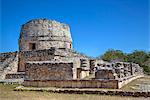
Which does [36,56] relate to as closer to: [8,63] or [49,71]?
[8,63]

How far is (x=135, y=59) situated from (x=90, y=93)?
Result: 3675cm

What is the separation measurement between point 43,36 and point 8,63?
438 cm

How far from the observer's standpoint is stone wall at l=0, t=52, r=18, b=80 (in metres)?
17.1

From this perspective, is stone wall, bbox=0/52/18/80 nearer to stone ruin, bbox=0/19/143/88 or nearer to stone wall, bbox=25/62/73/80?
stone ruin, bbox=0/19/143/88

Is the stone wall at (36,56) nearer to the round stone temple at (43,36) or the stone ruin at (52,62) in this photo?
the stone ruin at (52,62)

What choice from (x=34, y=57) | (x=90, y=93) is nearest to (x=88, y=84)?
(x=90, y=93)

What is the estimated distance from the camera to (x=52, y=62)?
42.8 ft

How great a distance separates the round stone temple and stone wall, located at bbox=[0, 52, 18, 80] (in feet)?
7.56

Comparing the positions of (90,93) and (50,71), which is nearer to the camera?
(90,93)

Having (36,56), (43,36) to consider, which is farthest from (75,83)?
(43,36)

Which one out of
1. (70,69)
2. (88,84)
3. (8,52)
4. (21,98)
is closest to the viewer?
(21,98)

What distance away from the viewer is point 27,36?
2159cm

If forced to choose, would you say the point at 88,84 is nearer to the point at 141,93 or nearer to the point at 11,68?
the point at 141,93

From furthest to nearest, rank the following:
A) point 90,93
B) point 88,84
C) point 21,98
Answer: point 88,84 → point 90,93 → point 21,98
